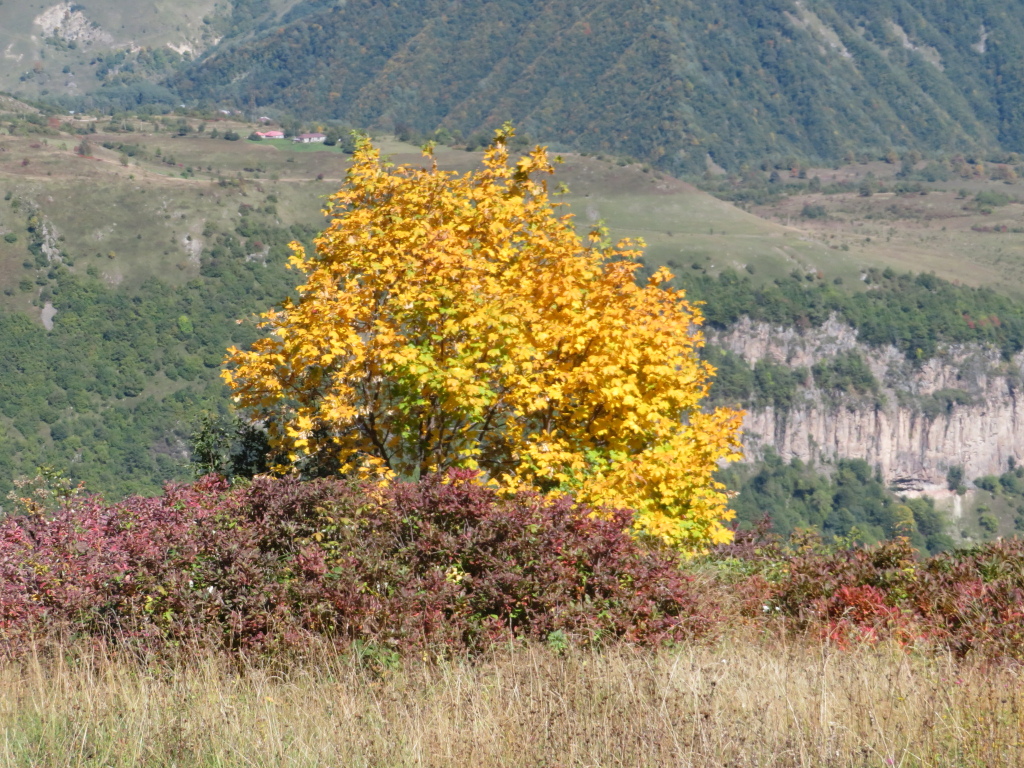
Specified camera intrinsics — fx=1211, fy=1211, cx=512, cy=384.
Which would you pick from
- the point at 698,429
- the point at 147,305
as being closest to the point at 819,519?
the point at 147,305

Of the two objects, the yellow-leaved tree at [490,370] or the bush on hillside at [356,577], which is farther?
the yellow-leaved tree at [490,370]

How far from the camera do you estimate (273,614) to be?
738 centimetres

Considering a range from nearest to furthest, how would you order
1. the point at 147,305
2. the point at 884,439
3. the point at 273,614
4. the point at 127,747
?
the point at 127,747 < the point at 273,614 < the point at 147,305 < the point at 884,439

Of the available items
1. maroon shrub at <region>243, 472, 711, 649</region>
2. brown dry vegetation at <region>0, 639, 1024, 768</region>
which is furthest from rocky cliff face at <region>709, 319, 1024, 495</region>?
brown dry vegetation at <region>0, 639, 1024, 768</region>

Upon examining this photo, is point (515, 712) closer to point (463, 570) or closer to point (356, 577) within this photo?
point (356, 577)

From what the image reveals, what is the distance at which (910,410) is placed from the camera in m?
185

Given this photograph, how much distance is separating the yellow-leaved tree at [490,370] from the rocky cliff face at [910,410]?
545ft

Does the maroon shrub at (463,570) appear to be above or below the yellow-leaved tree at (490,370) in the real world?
below

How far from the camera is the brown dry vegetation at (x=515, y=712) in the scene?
568 cm

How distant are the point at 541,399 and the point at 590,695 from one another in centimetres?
584

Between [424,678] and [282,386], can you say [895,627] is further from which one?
[282,386]

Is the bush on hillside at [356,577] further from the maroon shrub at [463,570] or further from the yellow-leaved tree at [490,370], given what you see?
the yellow-leaved tree at [490,370]

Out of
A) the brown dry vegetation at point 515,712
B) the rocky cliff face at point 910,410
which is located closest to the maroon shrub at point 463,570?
the brown dry vegetation at point 515,712

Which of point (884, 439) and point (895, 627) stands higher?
point (895, 627)
